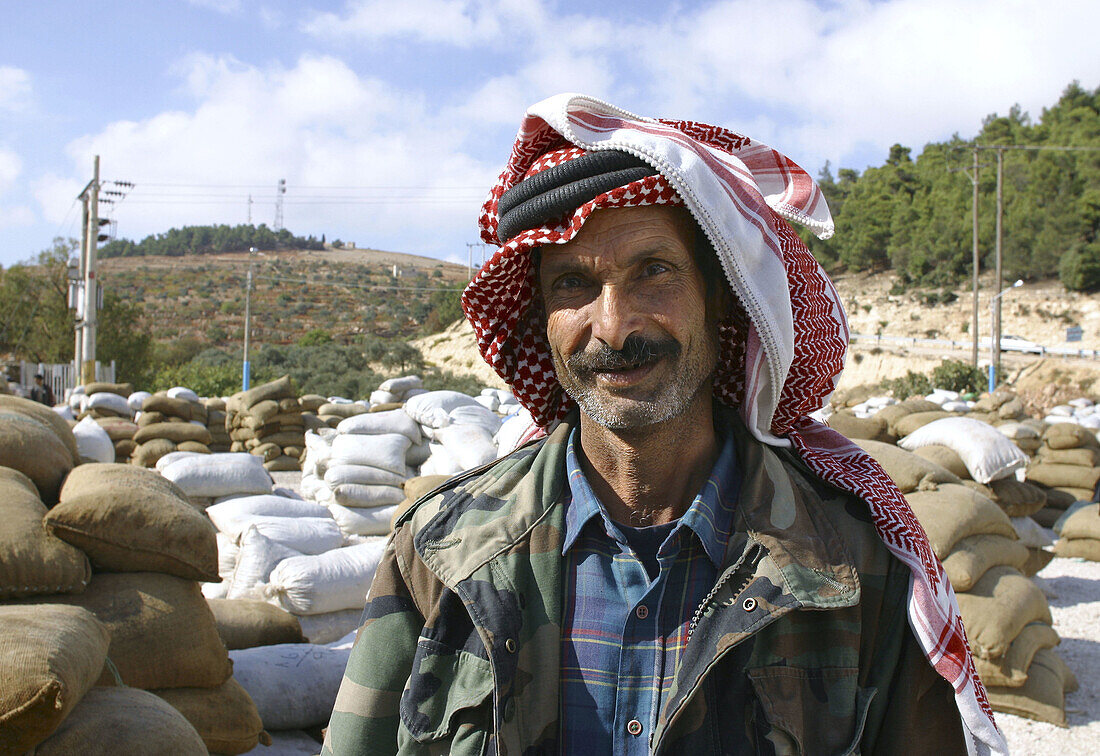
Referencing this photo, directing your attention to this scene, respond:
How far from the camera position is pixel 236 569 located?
486 centimetres

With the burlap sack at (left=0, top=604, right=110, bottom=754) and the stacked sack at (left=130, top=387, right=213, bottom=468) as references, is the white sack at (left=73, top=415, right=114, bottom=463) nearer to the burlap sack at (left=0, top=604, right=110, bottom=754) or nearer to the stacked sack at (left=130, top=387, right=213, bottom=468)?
the stacked sack at (left=130, top=387, right=213, bottom=468)

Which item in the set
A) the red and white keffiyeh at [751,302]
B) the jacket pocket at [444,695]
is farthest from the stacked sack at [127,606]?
the red and white keffiyeh at [751,302]

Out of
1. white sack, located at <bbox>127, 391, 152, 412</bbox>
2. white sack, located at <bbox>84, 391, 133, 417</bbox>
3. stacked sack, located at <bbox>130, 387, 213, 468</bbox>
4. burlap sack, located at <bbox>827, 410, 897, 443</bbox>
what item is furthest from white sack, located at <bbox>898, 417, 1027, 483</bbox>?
white sack, located at <bbox>127, 391, 152, 412</bbox>

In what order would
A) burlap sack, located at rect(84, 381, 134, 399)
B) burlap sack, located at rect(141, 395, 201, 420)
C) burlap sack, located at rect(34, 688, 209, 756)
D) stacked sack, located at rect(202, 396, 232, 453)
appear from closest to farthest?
burlap sack, located at rect(34, 688, 209, 756) → burlap sack, located at rect(141, 395, 201, 420) → stacked sack, located at rect(202, 396, 232, 453) → burlap sack, located at rect(84, 381, 134, 399)

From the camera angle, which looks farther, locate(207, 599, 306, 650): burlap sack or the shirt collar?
locate(207, 599, 306, 650): burlap sack

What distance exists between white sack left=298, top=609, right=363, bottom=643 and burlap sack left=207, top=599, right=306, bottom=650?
1.64 feet

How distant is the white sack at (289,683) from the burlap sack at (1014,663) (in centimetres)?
298

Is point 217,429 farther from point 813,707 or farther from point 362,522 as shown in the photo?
point 813,707

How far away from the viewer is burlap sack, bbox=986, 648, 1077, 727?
13.1ft

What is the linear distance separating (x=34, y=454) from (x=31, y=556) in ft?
2.51

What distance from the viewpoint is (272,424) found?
469 inches

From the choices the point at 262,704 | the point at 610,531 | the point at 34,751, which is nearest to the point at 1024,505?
the point at 262,704

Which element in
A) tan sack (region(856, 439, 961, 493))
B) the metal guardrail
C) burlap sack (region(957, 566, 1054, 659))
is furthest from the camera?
the metal guardrail

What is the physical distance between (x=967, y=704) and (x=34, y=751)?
1.88 metres
